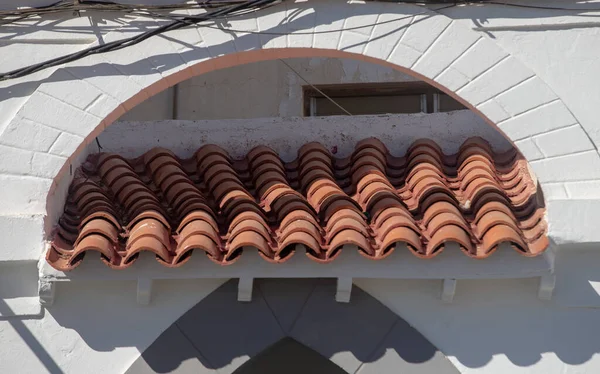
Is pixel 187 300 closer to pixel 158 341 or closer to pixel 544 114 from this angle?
pixel 158 341

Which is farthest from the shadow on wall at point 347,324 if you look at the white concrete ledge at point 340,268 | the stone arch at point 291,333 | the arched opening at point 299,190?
the arched opening at point 299,190

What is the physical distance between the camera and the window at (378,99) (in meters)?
8.79

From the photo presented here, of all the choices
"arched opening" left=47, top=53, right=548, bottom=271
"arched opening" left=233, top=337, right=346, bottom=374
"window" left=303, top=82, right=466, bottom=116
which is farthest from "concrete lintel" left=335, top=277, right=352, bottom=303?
"window" left=303, top=82, right=466, bottom=116

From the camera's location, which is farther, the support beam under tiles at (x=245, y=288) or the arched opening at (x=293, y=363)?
the arched opening at (x=293, y=363)

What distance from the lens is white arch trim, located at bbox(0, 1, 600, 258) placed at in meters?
6.06

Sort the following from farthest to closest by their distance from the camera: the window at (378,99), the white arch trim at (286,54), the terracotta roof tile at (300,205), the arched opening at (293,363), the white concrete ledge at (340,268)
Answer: the window at (378,99) → the arched opening at (293,363) → the white arch trim at (286,54) → the white concrete ledge at (340,268) → the terracotta roof tile at (300,205)

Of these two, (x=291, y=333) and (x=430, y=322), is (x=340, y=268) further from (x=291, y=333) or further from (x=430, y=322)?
(x=430, y=322)

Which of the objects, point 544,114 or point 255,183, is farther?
point 255,183

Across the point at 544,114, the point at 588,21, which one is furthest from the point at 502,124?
the point at 588,21

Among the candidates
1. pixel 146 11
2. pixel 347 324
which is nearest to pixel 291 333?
pixel 347 324

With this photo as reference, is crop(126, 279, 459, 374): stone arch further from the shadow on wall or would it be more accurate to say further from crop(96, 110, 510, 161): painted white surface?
crop(96, 110, 510, 161): painted white surface

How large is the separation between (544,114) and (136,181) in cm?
248

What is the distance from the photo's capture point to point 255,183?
6527 mm

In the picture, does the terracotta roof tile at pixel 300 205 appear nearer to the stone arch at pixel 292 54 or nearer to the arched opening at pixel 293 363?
the stone arch at pixel 292 54
